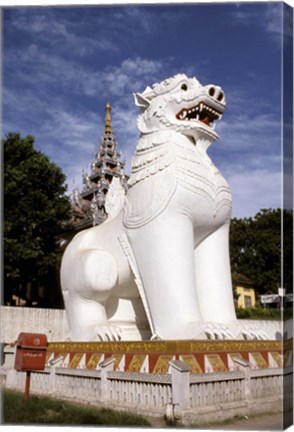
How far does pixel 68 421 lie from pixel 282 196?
2.13m

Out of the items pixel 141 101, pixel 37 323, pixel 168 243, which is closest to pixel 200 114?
pixel 141 101

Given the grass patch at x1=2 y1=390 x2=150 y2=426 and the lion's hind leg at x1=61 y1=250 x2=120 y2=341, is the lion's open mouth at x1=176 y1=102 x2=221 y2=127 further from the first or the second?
the grass patch at x1=2 y1=390 x2=150 y2=426

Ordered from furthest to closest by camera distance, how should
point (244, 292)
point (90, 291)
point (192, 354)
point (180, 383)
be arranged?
1. point (244, 292)
2. point (90, 291)
3. point (192, 354)
4. point (180, 383)

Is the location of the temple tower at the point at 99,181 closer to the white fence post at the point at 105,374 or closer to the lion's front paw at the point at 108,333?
the lion's front paw at the point at 108,333

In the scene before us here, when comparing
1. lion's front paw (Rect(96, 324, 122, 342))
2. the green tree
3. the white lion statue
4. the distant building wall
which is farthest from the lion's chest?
the green tree

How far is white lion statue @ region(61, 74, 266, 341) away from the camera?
418 cm

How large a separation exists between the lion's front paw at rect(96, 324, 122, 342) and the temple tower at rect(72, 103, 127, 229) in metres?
1.46

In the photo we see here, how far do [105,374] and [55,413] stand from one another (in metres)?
0.49

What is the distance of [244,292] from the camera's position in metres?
7.66

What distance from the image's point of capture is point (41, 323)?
19.5 feet

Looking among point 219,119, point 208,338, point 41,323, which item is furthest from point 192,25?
point 41,323

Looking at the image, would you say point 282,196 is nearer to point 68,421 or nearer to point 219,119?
point 219,119

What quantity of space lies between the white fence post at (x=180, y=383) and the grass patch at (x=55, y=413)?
0.33 metres

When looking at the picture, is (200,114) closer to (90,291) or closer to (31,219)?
(90,291)
